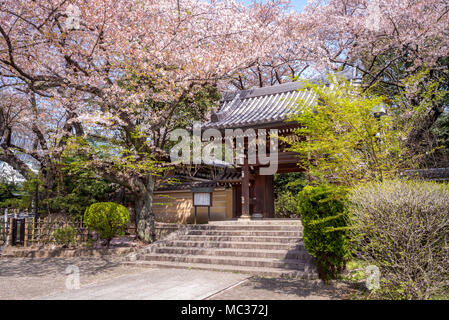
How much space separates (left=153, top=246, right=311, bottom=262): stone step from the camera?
8.38m

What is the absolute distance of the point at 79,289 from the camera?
21.3 ft

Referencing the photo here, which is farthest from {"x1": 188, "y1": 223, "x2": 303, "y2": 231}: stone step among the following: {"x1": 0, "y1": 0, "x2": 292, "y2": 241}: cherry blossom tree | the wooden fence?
the wooden fence

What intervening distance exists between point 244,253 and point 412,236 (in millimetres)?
5028

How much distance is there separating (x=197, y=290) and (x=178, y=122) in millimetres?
8900

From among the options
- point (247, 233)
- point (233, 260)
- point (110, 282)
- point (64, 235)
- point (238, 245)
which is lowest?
point (110, 282)

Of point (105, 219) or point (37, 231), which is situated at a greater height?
point (105, 219)

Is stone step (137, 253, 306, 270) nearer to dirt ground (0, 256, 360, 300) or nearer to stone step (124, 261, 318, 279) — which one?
stone step (124, 261, 318, 279)

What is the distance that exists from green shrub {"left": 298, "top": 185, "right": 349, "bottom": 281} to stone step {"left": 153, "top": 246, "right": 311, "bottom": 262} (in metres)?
1.16

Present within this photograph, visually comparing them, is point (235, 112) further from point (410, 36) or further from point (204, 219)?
point (410, 36)

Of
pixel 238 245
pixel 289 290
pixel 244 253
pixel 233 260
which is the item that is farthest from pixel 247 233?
pixel 289 290

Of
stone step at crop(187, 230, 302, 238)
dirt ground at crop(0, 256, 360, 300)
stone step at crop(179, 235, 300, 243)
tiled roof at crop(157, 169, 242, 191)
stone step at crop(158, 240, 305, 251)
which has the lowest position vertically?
dirt ground at crop(0, 256, 360, 300)

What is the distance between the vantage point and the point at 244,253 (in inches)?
356

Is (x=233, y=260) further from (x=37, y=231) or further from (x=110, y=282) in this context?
(x=37, y=231)

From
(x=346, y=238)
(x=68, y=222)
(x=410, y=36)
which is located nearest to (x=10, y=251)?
(x=68, y=222)
